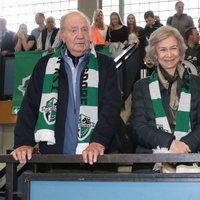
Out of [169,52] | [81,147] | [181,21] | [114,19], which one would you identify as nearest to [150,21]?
[114,19]

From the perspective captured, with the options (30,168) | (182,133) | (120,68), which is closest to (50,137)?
(182,133)

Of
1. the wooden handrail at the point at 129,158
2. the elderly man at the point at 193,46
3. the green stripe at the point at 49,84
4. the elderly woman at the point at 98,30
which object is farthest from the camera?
the elderly woman at the point at 98,30

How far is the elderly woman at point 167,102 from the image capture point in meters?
3.15

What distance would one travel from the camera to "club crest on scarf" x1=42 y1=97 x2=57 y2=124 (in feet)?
10.6

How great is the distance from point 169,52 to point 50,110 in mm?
858

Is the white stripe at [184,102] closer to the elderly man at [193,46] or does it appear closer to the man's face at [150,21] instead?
the elderly man at [193,46]

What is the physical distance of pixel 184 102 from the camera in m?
3.29

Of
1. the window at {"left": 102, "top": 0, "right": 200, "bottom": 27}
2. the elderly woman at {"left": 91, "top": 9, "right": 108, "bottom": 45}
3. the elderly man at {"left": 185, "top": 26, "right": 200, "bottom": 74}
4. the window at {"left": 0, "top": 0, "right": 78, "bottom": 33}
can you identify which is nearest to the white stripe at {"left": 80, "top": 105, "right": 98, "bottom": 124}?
the elderly man at {"left": 185, "top": 26, "right": 200, "bottom": 74}

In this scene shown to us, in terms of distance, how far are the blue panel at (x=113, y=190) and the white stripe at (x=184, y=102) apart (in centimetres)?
75

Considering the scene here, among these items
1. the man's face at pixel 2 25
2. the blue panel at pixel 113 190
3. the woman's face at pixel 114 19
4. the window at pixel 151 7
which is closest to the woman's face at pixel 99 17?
the woman's face at pixel 114 19

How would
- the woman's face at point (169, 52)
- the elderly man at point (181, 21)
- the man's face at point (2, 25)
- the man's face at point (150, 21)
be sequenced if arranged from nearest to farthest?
1. the woman's face at point (169, 52)
2. the man's face at point (150, 21)
3. the elderly man at point (181, 21)
4. the man's face at point (2, 25)

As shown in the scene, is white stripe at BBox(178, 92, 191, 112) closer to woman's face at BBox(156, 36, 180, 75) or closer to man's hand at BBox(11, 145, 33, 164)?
woman's face at BBox(156, 36, 180, 75)

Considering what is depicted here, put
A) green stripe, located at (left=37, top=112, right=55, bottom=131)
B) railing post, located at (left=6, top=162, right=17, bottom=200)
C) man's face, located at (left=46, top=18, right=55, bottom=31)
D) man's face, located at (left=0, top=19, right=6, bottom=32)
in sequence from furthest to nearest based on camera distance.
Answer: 1. man's face, located at (left=0, top=19, right=6, bottom=32)
2. man's face, located at (left=46, top=18, right=55, bottom=31)
3. green stripe, located at (left=37, top=112, right=55, bottom=131)
4. railing post, located at (left=6, top=162, right=17, bottom=200)

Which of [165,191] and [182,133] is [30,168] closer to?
[182,133]
